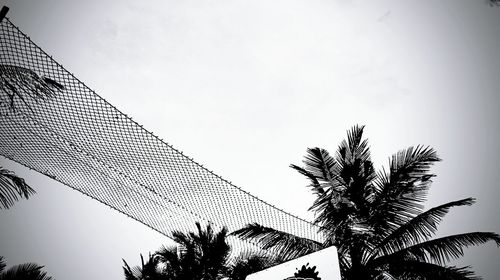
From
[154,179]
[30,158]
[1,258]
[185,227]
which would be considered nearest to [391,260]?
[185,227]

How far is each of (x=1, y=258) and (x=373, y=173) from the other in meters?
9.52

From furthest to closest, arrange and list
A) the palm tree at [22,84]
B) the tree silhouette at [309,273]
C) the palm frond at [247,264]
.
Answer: the palm frond at [247,264], the palm tree at [22,84], the tree silhouette at [309,273]

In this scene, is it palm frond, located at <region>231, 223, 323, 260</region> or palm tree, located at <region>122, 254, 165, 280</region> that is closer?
palm frond, located at <region>231, 223, 323, 260</region>

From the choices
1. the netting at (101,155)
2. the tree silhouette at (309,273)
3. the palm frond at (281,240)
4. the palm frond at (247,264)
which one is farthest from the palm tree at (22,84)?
the palm frond at (247,264)

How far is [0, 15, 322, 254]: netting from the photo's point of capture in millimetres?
3750

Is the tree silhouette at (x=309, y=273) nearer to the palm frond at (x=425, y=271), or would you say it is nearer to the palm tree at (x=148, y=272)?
the palm frond at (x=425, y=271)

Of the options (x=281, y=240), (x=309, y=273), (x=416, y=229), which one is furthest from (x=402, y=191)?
(x=309, y=273)

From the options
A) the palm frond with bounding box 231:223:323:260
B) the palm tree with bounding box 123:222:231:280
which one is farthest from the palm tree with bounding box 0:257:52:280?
the palm frond with bounding box 231:223:323:260

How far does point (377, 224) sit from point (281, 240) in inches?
70.3

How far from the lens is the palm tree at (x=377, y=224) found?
5.02m

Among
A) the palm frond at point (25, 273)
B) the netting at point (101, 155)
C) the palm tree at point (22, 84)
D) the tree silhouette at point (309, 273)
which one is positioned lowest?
the palm frond at point (25, 273)

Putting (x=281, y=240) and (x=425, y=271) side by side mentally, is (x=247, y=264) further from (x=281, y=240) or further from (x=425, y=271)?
(x=425, y=271)

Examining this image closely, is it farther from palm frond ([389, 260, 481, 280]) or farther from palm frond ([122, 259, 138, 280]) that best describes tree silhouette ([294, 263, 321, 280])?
palm frond ([122, 259, 138, 280])

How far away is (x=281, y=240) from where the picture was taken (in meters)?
5.85
